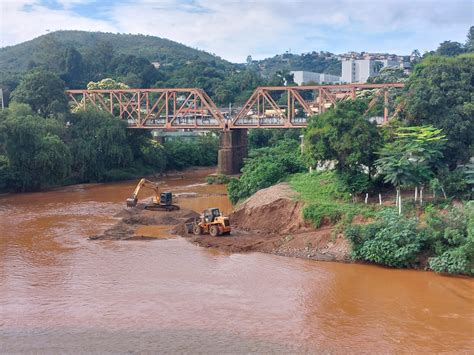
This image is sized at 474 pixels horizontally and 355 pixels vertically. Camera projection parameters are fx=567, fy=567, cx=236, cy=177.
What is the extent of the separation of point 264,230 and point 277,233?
98cm

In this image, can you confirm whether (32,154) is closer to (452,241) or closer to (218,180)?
(218,180)

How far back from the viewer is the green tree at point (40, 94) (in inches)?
2319

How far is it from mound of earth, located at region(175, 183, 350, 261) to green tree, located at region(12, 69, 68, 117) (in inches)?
1319

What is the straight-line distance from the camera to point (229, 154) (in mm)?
61031

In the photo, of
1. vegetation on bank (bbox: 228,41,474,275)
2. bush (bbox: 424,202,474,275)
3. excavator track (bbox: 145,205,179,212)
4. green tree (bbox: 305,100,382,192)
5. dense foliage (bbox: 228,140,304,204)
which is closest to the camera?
bush (bbox: 424,202,474,275)

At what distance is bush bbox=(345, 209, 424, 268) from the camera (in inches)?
930

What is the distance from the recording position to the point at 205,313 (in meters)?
19.4

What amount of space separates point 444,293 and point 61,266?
16.1 metres

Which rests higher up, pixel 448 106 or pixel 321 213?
pixel 448 106

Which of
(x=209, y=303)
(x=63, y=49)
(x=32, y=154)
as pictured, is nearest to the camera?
(x=209, y=303)

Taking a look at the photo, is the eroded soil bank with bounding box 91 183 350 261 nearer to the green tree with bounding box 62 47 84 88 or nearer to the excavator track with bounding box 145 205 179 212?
the excavator track with bounding box 145 205 179 212

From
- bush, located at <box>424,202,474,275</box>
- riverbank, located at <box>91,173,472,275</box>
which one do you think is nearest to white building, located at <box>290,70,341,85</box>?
riverbank, located at <box>91,173,472,275</box>

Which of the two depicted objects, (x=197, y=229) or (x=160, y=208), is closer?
(x=197, y=229)

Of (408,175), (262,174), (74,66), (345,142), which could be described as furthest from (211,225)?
(74,66)
